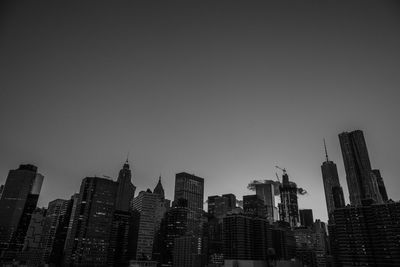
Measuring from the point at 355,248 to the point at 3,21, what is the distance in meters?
176

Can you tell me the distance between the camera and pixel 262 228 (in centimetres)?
19912

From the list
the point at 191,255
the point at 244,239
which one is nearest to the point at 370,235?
the point at 244,239

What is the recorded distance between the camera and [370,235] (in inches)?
6014

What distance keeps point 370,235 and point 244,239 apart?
6825 centimetres

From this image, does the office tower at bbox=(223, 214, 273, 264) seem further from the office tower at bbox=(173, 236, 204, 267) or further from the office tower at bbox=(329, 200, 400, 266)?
the office tower at bbox=(329, 200, 400, 266)

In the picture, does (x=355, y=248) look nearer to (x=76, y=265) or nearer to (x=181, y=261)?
(x=181, y=261)

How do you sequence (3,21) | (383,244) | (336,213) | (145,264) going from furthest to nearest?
(145,264) → (336,213) → (383,244) → (3,21)

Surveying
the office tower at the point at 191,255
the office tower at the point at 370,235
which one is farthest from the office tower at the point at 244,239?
the office tower at the point at 370,235

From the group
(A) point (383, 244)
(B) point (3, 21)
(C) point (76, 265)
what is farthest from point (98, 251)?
(B) point (3, 21)

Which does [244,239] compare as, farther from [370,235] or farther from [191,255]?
[370,235]

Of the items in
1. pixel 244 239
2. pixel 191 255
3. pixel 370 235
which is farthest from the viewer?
pixel 191 255

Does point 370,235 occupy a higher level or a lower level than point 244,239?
higher

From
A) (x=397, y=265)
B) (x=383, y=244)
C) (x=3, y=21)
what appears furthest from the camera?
(x=383, y=244)

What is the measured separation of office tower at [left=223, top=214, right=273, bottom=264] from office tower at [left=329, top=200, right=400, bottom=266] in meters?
48.2
